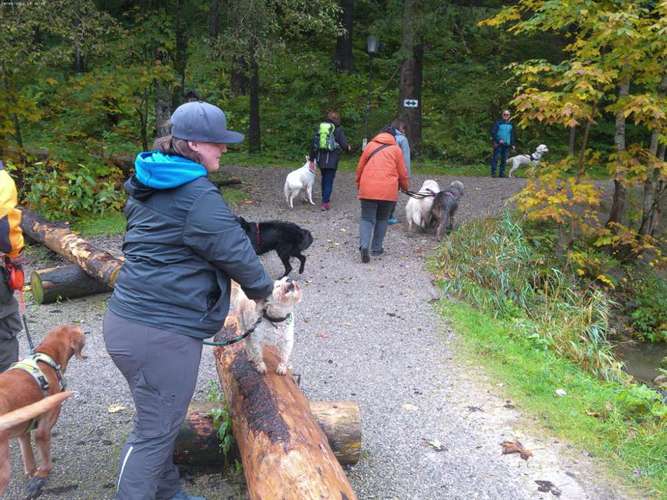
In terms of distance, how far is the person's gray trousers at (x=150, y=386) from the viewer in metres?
2.65

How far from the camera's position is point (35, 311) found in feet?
22.0

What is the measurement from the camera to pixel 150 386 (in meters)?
2.68

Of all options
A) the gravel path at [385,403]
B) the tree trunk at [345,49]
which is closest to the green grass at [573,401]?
the gravel path at [385,403]

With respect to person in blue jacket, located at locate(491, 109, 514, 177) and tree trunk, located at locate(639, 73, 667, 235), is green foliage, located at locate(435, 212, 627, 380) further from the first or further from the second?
person in blue jacket, located at locate(491, 109, 514, 177)

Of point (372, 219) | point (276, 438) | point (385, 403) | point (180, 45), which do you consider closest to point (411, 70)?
point (180, 45)

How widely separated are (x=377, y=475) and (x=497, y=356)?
2.54 metres

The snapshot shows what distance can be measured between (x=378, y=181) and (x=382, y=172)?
0.15m

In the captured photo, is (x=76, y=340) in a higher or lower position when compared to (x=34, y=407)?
lower

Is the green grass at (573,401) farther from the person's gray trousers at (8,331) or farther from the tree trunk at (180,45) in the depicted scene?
the tree trunk at (180,45)

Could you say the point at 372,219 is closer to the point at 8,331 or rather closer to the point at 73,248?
the point at 73,248

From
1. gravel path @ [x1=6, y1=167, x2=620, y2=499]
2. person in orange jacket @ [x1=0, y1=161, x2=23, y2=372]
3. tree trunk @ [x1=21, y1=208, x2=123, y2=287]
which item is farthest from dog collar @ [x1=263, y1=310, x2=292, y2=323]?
tree trunk @ [x1=21, y1=208, x2=123, y2=287]

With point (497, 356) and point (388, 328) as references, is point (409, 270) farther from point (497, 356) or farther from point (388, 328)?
point (497, 356)

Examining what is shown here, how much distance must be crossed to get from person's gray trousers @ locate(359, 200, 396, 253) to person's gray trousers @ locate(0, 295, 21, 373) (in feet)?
19.0

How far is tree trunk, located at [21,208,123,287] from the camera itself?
6.55 meters
